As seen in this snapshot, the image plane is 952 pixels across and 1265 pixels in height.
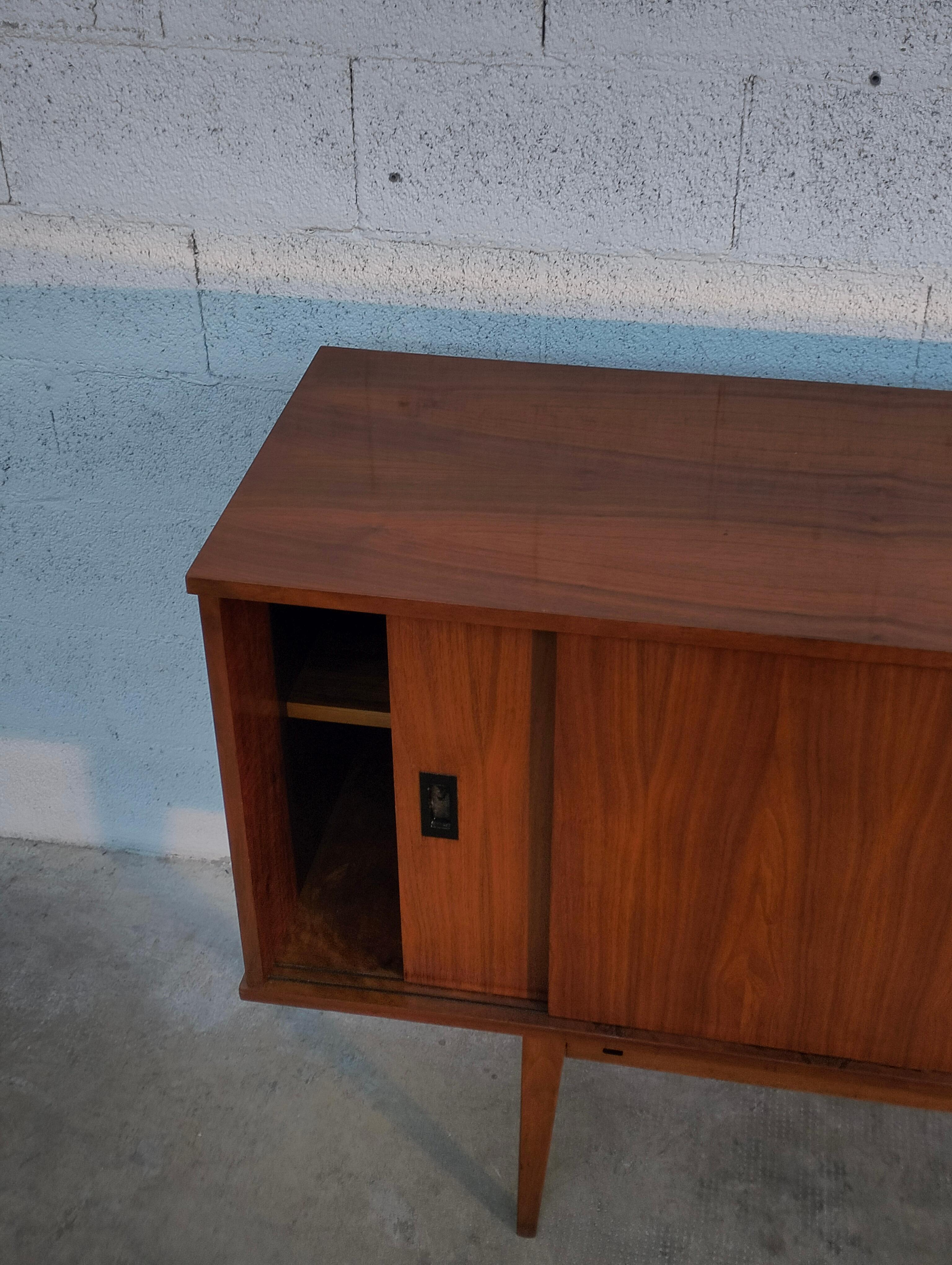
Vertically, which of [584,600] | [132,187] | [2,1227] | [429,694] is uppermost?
[132,187]

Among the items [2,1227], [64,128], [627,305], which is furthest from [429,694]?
[2,1227]

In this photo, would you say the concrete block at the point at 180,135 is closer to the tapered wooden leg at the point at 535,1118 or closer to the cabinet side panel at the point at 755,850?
the cabinet side panel at the point at 755,850

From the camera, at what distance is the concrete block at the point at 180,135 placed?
1456 mm

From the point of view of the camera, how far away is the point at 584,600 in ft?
3.43

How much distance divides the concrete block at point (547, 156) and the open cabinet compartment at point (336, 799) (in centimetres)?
52

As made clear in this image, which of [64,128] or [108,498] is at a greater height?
[64,128]

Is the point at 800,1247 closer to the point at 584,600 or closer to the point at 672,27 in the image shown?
the point at 584,600

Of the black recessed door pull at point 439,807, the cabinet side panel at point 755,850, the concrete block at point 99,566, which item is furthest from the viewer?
the concrete block at point 99,566

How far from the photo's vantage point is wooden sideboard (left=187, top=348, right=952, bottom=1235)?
105 cm

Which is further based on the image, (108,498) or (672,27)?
(108,498)

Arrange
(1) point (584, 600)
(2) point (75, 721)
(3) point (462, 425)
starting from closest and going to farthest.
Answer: (1) point (584, 600), (3) point (462, 425), (2) point (75, 721)

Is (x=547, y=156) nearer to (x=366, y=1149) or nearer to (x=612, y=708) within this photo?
(x=612, y=708)

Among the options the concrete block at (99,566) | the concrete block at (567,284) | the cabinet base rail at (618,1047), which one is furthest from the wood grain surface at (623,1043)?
the concrete block at (567,284)

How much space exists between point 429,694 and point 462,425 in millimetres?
348
